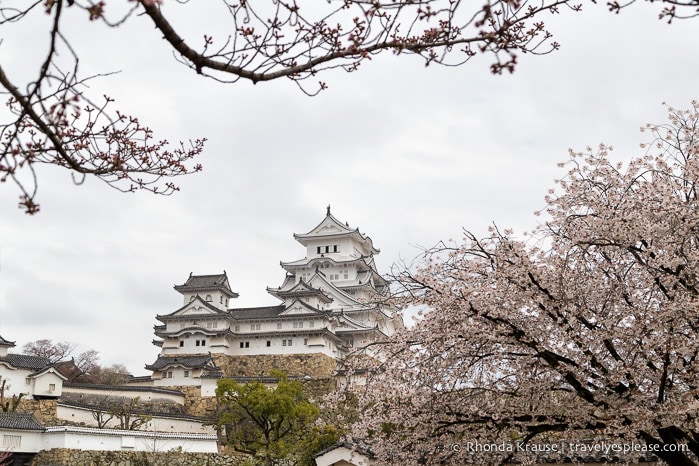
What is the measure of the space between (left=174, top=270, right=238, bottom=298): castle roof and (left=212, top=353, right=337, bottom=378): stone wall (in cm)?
418

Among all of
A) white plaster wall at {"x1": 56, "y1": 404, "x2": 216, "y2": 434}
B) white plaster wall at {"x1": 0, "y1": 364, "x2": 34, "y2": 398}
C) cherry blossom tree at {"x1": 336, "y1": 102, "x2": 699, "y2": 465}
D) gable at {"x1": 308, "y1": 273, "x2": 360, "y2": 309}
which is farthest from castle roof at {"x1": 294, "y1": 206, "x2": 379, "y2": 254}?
cherry blossom tree at {"x1": 336, "y1": 102, "x2": 699, "y2": 465}

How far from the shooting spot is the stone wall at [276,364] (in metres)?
36.6

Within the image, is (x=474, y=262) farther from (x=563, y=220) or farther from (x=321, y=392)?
(x=321, y=392)

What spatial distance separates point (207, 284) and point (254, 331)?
4.27 m

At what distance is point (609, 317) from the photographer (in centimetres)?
759

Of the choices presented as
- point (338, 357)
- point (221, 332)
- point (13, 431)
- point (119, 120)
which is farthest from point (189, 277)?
point (119, 120)

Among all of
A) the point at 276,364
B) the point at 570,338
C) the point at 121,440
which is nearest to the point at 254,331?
the point at 276,364

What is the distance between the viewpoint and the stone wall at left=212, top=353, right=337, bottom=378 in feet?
120

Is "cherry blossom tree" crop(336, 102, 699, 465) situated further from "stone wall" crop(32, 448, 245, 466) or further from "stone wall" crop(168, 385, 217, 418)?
"stone wall" crop(168, 385, 217, 418)

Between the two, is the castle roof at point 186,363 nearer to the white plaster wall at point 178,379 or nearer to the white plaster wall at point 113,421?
the white plaster wall at point 178,379

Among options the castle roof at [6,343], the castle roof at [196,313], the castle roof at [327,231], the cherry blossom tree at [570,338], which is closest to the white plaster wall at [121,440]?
the castle roof at [6,343]

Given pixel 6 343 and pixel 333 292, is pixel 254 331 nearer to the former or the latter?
pixel 333 292

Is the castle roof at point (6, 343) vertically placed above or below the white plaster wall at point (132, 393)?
above

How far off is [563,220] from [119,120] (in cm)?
565
